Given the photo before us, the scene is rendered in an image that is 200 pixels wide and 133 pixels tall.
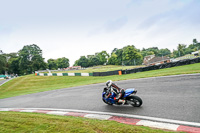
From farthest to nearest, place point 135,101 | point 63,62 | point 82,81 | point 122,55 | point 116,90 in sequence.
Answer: point 63,62 → point 122,55 → point 82,81 → point 116,90 → point 135,101

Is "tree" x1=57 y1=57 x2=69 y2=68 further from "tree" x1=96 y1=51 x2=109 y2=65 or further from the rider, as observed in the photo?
the rider

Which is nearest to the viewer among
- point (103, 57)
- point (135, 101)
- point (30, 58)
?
point (135, 101)

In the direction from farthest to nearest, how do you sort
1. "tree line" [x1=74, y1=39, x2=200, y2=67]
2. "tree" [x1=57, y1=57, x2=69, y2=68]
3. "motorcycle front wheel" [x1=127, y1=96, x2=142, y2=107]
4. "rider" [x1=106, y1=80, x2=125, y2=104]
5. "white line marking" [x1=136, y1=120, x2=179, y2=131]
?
1. "tree" [x1=57, y1=57, x2=69, y2=68]
2. "tree line" [x1=74, y1=39, x2=200, y2=67]
3. "rider" [x1=106, y1=80, x2=125, y2=104]
4. "motorcycle front wheel" [x1=127, y1=96, x2=142, y2=107]
5. "white line marking" [x1=136, y1=120, x2=179, y2=131]

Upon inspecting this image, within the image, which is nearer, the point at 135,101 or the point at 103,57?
the point at 135,101

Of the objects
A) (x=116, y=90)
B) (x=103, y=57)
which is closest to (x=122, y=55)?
(x=103, y=57)

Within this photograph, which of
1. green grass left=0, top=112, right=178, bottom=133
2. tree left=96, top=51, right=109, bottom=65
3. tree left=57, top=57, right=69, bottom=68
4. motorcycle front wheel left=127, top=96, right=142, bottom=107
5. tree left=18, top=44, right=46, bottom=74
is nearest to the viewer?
green grass left=0, top=112, right=178, bottom=133

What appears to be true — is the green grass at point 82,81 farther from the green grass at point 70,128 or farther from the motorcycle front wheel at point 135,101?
the green grass at point 70,128

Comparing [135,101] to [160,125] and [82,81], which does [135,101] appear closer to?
[160,125]

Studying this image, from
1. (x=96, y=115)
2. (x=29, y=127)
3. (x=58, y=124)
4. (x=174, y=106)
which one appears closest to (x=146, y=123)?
(x=174, y=106)

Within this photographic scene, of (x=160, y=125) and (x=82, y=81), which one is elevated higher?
(x=160, y=125)

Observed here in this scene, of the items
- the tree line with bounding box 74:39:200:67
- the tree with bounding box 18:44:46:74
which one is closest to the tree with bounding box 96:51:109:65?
the tree line with bounding box 74:39:200:67

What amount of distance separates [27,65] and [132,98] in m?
61.7

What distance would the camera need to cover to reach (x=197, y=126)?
360cm

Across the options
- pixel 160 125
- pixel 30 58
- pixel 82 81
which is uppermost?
pixel 30 58
